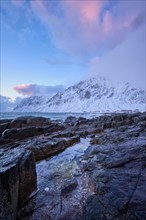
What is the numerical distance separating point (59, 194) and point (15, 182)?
2.31 meters

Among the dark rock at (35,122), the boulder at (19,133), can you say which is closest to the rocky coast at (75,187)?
the boulder at (19,133)

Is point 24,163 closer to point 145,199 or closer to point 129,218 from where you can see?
point 129,218

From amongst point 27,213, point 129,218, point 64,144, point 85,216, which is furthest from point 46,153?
point 129,218

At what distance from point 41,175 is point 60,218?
390 cm

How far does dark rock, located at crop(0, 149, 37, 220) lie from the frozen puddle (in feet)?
1.61

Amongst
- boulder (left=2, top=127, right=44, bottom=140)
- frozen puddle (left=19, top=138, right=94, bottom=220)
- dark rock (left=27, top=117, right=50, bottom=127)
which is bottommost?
frozen puddle (left=19, top=138, right=94, bottom=220)

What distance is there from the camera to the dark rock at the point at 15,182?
497 cm

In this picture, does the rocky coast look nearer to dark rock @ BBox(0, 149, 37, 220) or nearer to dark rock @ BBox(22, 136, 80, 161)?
dark rock @ BBox(0, 149, 37, 220)

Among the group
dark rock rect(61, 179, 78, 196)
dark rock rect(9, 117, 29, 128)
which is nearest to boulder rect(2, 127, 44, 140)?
dark rock rect(9, 117, 29, 128)

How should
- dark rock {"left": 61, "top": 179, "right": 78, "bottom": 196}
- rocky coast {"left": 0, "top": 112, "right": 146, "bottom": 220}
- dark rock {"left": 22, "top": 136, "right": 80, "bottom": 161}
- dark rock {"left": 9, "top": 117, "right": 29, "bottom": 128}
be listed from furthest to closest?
dark rock {"left": 9, "top": 117, "right": 29, "bottom": 128} → dark rock {"left": 22, "top": 136, "right": 80, "bottom": 161} → dark rock {"left": 61, "top": 179, "right": 78, "bottom": 196} → rocky coast {"left": 0, "top": 112, "right": 146, "bottom": 220}

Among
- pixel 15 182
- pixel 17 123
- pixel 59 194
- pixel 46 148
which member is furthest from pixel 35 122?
pixel 15 182

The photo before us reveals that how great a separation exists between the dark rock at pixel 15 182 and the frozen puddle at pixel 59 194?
490 mm

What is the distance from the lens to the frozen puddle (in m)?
5.86

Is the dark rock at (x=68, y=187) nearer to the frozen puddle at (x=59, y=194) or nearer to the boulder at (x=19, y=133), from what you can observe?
the frozen puddle at (x=59, y=194)
